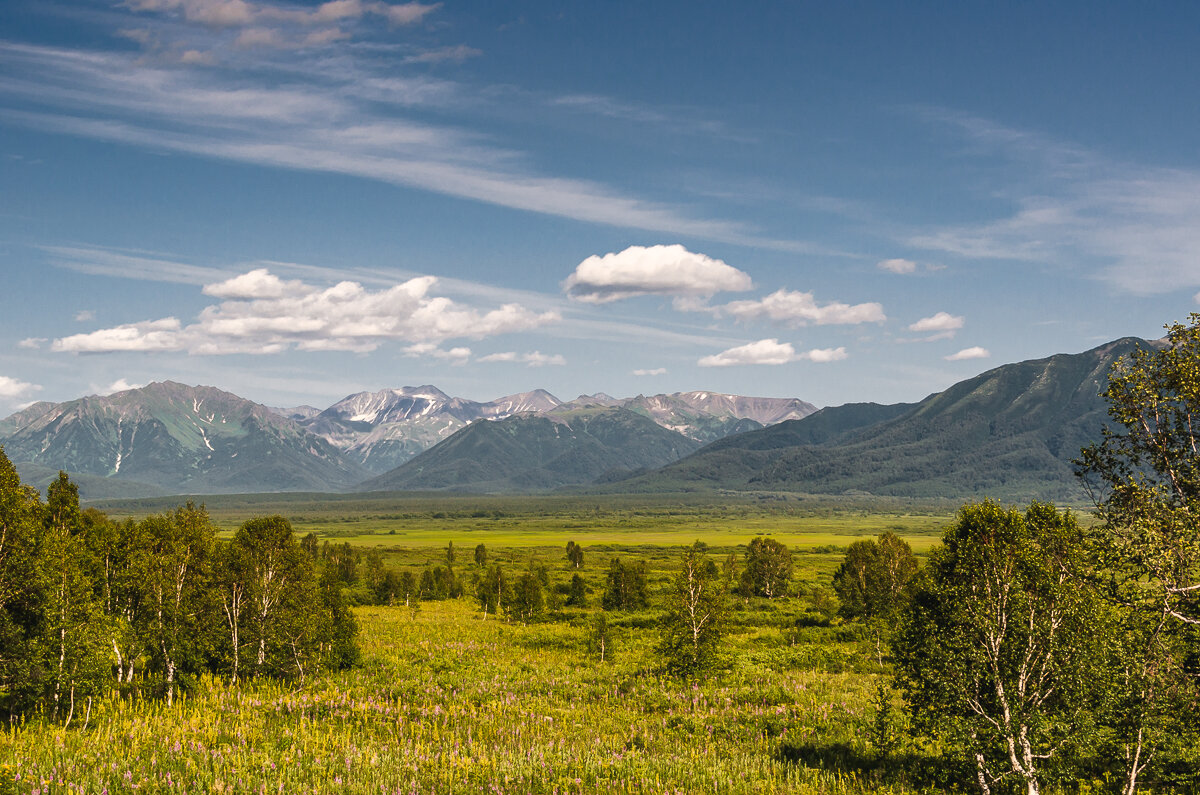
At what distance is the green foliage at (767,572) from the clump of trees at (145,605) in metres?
71.8

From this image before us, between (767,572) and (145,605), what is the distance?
8592cm

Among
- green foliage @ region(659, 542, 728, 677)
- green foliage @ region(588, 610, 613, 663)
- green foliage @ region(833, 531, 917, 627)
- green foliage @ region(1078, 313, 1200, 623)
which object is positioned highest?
green foliage @ region(1078, 313, 1200, 623)

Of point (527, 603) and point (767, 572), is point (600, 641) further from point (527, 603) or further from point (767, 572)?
point (767, 572)

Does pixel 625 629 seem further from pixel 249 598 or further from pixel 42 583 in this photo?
pixel 42 583

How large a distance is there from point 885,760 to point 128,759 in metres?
25.4

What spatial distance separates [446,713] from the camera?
3272 centimetres

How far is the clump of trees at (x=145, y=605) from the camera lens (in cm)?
2598

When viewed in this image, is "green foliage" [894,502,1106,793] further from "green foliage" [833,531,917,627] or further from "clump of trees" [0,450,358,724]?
"green foliage" [833,531,917,627]

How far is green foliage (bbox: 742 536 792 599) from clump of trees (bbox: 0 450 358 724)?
71.8 metres

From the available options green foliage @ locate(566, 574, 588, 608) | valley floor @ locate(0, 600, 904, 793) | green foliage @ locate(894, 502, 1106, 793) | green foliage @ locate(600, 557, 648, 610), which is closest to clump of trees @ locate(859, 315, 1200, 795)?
green foliage @ locate(894, 502, 1106, 793)

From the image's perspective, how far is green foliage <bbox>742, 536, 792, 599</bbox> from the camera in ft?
342

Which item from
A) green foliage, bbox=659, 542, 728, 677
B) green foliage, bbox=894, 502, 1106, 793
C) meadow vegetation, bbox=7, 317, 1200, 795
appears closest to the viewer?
green foliage, bbox=894, 502, 1106, 793

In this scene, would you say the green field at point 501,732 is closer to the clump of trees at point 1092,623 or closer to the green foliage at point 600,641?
the green foliage at point 600,641

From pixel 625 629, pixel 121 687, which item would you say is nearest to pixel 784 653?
pixel 625 629
